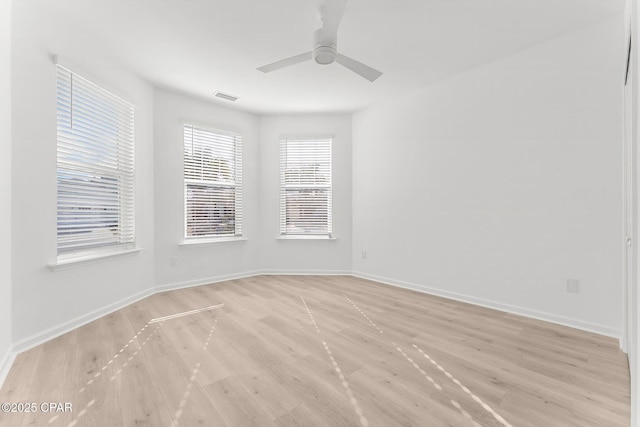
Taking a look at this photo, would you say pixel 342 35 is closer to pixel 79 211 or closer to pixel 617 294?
pixel 79 211

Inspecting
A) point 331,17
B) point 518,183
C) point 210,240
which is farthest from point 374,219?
point 331,17

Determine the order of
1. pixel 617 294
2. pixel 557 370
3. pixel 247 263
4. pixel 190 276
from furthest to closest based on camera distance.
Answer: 1. pixel 247 263
2. pixel 190 276
3. pixel 617 294
4. pixel 557 370

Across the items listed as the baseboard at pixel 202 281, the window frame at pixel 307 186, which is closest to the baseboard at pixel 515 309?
the window frame at pixel 307 186

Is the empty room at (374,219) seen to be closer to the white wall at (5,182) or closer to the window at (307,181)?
the white wall at (5,182)

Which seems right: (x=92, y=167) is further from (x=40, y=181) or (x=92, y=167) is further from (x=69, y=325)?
(x=69, y=325)

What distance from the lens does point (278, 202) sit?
198 inches

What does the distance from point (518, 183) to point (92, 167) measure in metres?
4.48

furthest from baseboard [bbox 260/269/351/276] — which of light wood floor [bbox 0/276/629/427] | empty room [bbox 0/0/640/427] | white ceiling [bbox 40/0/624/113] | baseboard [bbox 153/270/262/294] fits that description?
white ceiling [bbox 40/0/624/113]

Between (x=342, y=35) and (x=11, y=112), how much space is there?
280 centimetres

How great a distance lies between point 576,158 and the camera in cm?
268

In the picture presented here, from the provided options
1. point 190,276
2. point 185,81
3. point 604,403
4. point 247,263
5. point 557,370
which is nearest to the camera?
point 604,403

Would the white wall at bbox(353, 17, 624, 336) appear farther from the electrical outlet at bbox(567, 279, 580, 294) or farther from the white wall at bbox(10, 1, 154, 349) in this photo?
the white wall at bbox(10, 1, 154, 349)

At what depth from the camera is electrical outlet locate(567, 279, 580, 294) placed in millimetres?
2674

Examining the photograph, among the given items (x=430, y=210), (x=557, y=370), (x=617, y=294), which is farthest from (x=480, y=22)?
(x=557, y=370)
